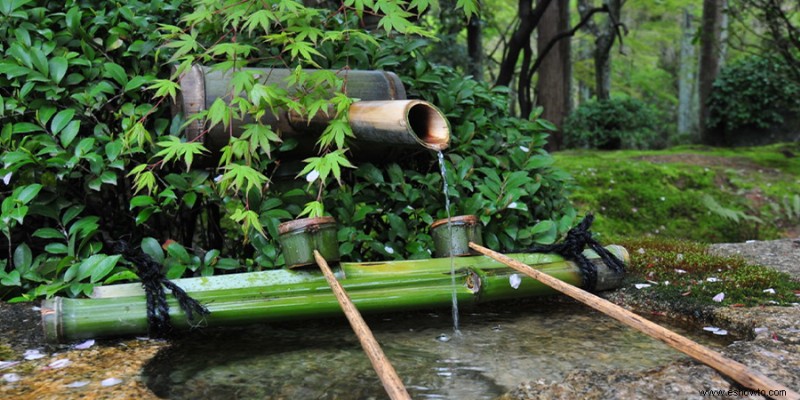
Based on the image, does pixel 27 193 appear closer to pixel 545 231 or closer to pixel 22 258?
pixel 22 258

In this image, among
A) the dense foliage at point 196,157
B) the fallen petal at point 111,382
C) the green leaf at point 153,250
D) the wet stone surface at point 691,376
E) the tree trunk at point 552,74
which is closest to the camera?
the wet stone surface at point 691,376

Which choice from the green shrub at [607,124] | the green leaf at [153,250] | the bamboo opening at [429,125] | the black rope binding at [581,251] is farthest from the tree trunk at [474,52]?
the green leaf at [153,250]

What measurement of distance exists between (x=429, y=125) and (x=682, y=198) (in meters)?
5.17

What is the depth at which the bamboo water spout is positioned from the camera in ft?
7.48

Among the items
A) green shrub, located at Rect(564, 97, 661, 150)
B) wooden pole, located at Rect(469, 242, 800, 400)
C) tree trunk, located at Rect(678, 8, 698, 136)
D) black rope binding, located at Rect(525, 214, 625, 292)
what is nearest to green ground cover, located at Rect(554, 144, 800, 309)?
black rope binding, located at Rect(525, 214, 625, 292)

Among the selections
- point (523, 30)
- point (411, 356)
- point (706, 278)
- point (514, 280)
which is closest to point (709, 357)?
point (411, 356)

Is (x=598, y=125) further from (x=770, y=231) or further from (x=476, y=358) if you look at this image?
(x=476, y=358)

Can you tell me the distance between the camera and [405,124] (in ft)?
7.16

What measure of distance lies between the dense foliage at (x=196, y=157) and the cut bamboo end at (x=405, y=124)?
13 cm

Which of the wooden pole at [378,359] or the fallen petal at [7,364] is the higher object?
the wooden pole at [378,359]

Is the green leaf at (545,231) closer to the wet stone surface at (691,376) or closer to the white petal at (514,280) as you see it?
the white petal at (514,280)

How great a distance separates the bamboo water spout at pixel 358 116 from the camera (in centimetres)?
228

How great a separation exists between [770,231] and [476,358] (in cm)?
543

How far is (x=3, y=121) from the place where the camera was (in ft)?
9.32
